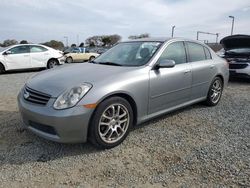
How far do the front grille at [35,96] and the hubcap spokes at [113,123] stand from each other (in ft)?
2.42

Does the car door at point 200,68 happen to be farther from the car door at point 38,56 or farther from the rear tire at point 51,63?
the rear tire at point 51,63

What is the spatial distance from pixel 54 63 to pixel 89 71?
376 inches

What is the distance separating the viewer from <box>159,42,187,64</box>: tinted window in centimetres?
409

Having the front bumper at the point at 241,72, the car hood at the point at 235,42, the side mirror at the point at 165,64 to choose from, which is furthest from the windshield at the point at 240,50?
the side mirror at the point at 165,64

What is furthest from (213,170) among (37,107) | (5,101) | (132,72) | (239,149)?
(5,101)

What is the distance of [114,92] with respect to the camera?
3209 millimetres

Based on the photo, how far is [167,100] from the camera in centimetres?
404

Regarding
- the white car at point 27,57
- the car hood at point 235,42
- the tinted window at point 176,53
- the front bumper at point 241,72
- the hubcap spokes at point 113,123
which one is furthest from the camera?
the white car at point 27,57

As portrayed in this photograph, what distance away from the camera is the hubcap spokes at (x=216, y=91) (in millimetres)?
5297

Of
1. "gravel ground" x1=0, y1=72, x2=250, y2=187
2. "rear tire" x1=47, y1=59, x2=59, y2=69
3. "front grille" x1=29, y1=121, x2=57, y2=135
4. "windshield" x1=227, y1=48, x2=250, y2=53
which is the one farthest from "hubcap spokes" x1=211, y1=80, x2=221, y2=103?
"rear tire" x1=47, y1=59, x2=59, y2=69

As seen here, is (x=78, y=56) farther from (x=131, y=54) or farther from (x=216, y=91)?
(x=131, y=54)

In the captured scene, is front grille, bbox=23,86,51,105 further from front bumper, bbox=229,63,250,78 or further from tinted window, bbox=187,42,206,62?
front bumper, bbox=229,63,250,78

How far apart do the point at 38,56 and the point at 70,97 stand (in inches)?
381

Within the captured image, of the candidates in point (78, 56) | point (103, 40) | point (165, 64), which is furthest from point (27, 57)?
point (103, 40)
